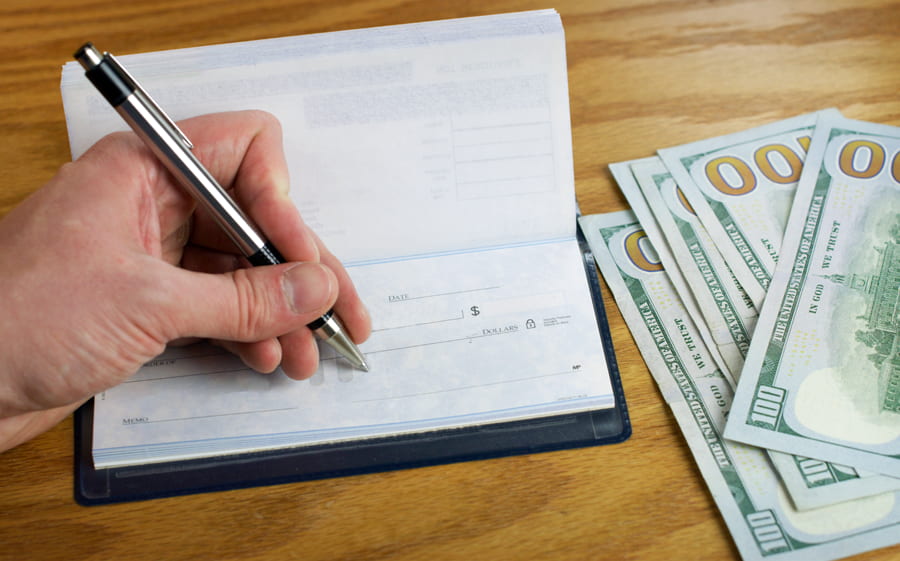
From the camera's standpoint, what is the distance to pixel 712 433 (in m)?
0.61

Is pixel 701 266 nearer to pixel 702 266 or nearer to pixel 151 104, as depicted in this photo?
pixel 702 266

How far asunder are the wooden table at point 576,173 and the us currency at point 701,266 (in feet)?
0.11

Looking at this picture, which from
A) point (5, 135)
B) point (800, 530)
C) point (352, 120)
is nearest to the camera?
point (800, 530)

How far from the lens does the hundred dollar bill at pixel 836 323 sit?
601mm

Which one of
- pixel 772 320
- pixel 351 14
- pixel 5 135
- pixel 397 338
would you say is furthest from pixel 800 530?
pixel 5 135

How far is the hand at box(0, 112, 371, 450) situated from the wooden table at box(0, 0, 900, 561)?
3cm

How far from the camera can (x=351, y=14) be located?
0.91 meters

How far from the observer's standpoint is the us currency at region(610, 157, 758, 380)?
666 mm

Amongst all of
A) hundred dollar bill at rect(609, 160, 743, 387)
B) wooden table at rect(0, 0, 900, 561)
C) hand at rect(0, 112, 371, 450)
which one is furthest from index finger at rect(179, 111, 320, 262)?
hundred dollar bill at rect(609, 160, 743, 387)

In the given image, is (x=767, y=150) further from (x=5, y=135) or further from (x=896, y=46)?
(x=5, y=135)

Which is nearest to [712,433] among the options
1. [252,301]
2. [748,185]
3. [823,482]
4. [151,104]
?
[823,482]

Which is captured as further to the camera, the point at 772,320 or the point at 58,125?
the point at 58,125

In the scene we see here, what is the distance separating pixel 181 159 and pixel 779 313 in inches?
20.4

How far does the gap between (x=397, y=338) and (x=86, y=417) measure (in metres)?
0.27
